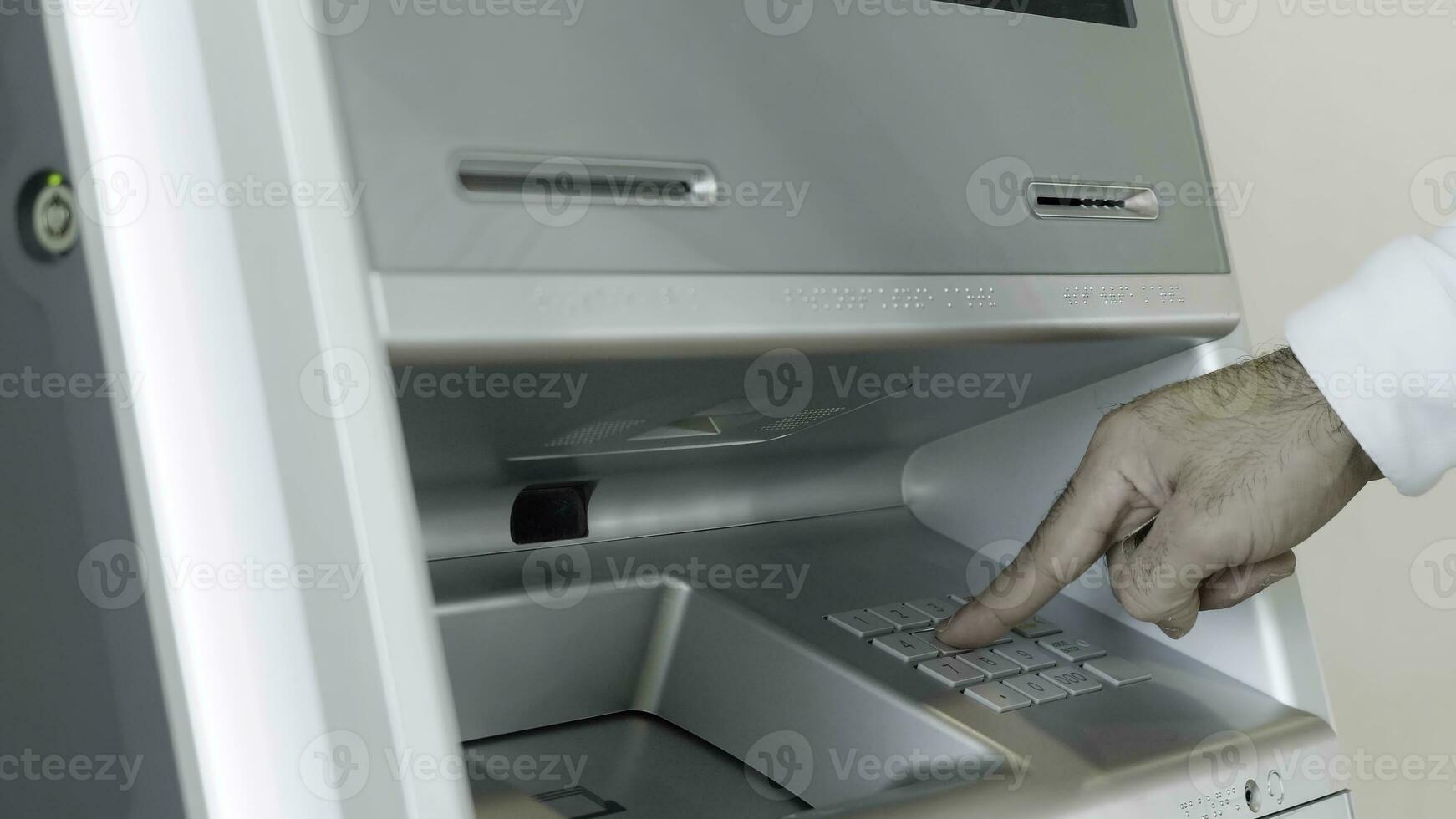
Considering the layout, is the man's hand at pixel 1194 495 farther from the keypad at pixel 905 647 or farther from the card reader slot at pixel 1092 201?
the card reader slot at pixel 1092 201

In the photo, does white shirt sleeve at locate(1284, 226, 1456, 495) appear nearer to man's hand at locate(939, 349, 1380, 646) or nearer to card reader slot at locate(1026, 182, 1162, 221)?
man's hand at locate(939, 349, 1380, 646)

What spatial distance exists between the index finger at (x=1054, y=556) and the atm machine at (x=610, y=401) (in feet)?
0.10

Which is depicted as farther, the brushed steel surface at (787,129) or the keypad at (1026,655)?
the keypad at (1026,655)

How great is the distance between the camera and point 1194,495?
81cm

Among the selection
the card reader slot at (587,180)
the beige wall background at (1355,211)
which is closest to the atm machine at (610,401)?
the card reader slot at (587,180)

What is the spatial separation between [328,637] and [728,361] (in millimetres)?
295

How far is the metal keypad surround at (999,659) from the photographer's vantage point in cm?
81

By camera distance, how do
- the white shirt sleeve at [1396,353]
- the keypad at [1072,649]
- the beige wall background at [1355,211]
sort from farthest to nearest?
1. the beige wall background at [1355,211]
2. the keypad at [1072,649]
3. the white shirt sleeve at [1396,353]

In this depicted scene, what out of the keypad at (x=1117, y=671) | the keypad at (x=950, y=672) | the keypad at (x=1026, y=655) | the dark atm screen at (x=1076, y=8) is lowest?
the keypad at (x=1117, y=671)

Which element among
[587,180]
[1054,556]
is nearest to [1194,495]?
[1054,556]

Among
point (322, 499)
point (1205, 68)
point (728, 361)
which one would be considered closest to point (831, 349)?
point (728, 361)

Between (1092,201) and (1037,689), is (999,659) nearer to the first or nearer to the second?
(1037,689)

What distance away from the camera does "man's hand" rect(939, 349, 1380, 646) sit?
2.64 ft

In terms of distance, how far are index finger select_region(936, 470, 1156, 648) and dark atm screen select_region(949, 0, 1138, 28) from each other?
1.12 feet
